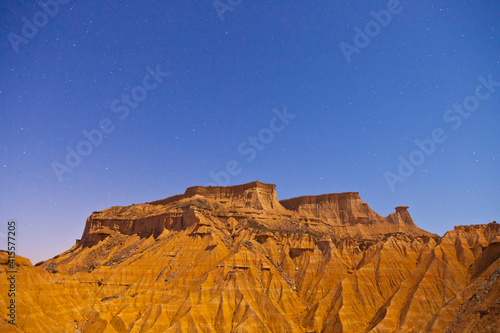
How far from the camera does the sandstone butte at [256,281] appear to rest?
217 feet

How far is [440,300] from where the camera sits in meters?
69.3

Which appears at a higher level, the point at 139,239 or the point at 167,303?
the point at 139,239

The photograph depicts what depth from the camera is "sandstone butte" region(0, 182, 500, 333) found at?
66.1m

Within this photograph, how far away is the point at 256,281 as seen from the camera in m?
85.1

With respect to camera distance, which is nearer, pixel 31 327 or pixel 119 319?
pixel 31 327

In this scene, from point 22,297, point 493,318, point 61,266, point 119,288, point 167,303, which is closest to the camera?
point 493,318

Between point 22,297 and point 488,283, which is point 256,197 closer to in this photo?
point 22,297

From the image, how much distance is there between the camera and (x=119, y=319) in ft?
243

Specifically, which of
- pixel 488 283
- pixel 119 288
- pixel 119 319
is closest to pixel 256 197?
pixel 119 288

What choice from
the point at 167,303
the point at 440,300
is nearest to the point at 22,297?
the point at 167,303

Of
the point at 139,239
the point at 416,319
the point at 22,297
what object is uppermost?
the point at 139,239

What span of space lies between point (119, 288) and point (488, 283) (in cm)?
7151

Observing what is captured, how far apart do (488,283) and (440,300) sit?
23345 millimetres

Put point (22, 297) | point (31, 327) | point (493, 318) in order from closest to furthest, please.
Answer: point (493, 318)
point (31, 327)
point (22, 297)
